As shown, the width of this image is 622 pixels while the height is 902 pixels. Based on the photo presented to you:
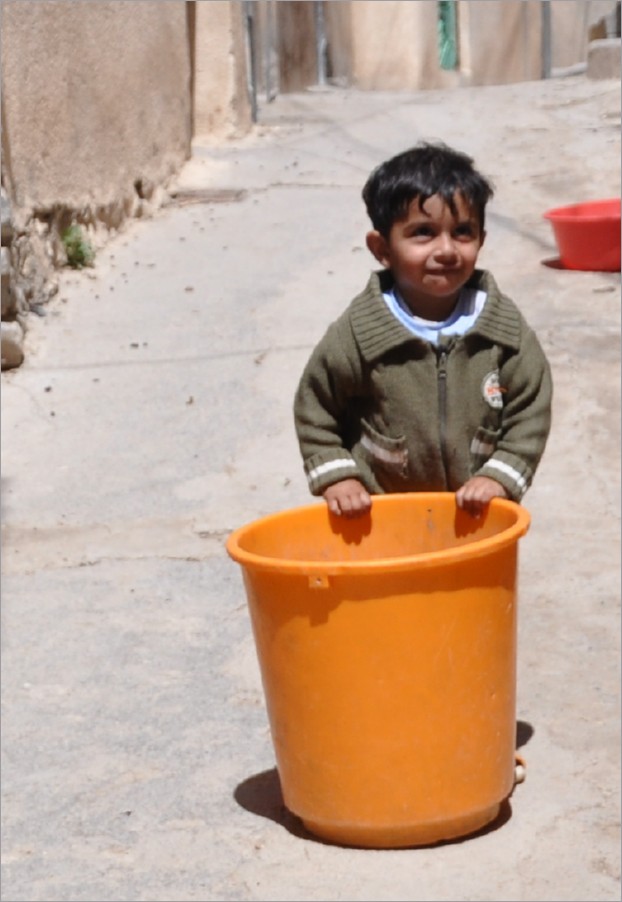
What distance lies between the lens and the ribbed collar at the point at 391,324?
2.66m

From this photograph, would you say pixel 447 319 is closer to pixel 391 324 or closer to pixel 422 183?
pixel 391 324

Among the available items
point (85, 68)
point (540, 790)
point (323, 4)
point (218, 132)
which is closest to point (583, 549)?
point (540, 790)

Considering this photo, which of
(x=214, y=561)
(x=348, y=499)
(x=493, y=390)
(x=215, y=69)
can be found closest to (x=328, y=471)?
(x=348, y=499)

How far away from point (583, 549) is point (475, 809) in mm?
1554

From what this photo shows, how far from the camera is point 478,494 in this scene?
2.58 metres

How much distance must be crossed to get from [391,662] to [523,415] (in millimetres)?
555

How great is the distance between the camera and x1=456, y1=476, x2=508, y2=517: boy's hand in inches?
102

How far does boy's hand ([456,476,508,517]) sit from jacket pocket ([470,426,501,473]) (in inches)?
4.9

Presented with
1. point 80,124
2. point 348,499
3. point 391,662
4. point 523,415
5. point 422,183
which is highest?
point 422,183

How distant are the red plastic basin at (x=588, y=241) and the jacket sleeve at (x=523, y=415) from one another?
11.8ft

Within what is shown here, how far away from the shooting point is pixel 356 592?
7.78 feet

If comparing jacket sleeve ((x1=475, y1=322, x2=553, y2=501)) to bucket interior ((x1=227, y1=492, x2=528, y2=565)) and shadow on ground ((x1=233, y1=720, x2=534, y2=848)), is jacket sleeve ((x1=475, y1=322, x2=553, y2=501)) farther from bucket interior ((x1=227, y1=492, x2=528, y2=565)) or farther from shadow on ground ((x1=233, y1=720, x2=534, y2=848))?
shadow on ground ((x1=233, y1=720, x2=534, y2=848))

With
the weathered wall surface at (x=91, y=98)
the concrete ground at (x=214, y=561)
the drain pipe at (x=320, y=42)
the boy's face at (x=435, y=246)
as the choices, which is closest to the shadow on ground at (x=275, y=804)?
the concrete ground at (x=214, y=561)

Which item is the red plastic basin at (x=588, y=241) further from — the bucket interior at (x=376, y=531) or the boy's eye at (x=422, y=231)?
the bucket interior at (x=376, y=531)
